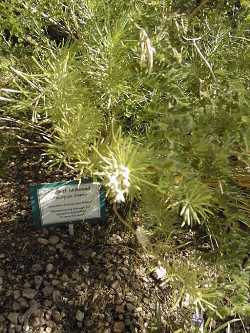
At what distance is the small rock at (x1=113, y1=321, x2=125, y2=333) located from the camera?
1.15 metres

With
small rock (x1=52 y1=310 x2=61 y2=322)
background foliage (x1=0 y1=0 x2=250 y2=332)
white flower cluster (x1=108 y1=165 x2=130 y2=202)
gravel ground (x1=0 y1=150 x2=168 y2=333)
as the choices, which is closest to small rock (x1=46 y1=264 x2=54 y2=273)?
gravel ground (x1=0 y1=150 x2=168 y2=333)

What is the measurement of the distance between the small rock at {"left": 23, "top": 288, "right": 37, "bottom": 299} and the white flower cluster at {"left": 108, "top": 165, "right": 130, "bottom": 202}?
A: 527 mm

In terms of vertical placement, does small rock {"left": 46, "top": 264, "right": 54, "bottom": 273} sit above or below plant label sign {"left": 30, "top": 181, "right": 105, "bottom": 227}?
below

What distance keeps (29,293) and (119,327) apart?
22 centimetres

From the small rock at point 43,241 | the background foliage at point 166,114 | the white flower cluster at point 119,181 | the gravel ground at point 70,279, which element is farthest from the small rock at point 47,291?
the white flower cluster at point 119,181

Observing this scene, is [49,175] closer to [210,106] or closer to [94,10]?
[94,10]

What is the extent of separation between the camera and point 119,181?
28.9 inches

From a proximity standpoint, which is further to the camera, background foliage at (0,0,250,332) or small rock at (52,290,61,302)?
small rock at (52,290,61,302)

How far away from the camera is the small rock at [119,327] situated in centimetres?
115

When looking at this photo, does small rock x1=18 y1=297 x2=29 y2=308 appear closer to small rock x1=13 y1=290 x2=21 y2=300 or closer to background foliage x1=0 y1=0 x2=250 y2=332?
small rock x1=13 y1=290 x2=21 y2=300

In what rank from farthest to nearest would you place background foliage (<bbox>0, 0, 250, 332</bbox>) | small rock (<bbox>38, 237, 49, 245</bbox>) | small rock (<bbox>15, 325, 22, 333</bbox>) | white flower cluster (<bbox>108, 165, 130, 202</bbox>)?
small rock (<bbox>38, 237, 49, 245</bbox>) → small rock (<bbox>15, 325, 22, 333</bbox>) → background foliage (<bbox>0, 0, 250, 332</bbox>) → white flower cluster (<bbox>108, 165, 130, 202</bbox>)

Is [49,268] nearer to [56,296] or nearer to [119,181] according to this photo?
[56,296]

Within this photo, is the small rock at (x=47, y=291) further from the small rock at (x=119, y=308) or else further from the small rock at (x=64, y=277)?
the small rock at (x=119, y=308)

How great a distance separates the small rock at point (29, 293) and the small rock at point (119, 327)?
0.20 m
